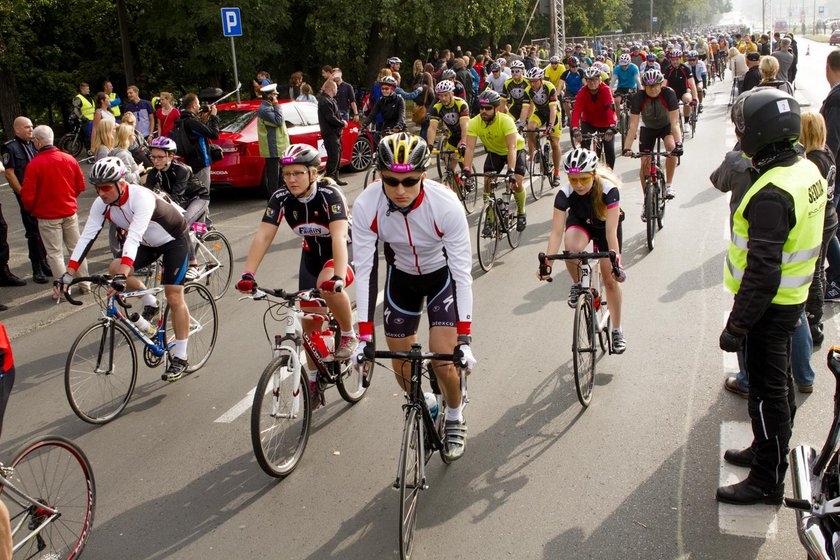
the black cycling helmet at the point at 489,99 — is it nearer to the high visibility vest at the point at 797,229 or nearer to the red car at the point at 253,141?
the red car at the point at 253,141

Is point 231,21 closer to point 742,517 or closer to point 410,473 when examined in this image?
point 410,473

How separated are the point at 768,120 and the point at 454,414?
7.90ft

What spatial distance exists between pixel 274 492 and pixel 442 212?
201 cm

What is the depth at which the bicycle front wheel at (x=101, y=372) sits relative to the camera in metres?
6.10

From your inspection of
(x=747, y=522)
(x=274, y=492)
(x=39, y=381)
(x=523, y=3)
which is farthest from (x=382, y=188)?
(x=523, y=3)

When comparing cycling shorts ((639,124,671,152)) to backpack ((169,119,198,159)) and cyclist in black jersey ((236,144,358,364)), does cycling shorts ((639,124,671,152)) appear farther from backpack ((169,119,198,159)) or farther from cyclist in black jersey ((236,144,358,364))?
cyclist in black jersey ((236,144,358,364))

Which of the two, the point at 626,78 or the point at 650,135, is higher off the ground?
the point at 626,78

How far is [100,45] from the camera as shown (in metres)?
28.3

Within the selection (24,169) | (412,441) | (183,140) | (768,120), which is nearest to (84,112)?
(183,140)

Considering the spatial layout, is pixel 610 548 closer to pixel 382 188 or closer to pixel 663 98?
pixel 382 188

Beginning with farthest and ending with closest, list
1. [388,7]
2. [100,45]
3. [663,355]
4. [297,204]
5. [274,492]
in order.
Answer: [100,45] → [388,7] → [663,355] → [297,204] → [274,492]

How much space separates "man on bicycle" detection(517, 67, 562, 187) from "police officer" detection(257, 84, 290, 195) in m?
3.99

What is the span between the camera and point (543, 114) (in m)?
14.2

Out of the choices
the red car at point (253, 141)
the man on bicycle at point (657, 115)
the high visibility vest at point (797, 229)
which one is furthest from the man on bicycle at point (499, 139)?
the high visibility vest at point (797, 229)
